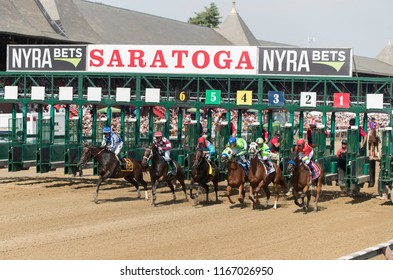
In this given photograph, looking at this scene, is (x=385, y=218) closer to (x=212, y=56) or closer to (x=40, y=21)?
(x=212, y=56)

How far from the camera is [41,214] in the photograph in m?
15.8

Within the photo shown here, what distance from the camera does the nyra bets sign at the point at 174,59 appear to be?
20.7 meters

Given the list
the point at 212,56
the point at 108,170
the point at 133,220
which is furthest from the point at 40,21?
the point at 133,220

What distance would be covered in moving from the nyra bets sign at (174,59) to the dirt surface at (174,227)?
127 inches

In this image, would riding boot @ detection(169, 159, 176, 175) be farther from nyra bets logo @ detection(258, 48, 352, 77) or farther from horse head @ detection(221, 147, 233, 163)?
nyra bets logo @ detection(258, 48, 352, 77)

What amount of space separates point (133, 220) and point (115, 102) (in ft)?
21.5

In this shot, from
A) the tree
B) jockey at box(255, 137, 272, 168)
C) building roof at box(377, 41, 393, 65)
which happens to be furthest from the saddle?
the tree

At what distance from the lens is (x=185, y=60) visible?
2122 cm

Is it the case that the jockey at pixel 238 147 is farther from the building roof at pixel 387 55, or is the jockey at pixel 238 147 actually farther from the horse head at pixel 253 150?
the building roof at pixel 387 55

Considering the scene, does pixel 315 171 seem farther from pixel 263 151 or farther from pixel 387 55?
pixel 387 55

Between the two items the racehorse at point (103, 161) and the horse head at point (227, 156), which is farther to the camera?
the racehorse at point (103, 161)

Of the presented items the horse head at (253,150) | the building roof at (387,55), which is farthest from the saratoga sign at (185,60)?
the building roof at (387,55)

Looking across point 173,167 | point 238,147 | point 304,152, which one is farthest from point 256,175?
point 173,167

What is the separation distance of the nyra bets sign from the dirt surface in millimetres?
3222
